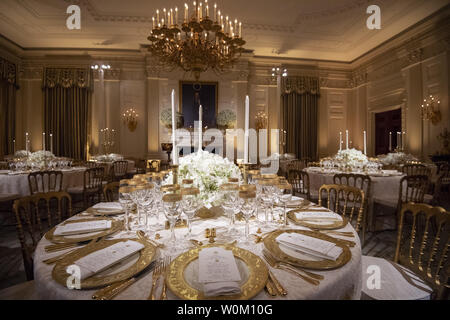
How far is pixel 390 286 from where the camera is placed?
134 centimetres

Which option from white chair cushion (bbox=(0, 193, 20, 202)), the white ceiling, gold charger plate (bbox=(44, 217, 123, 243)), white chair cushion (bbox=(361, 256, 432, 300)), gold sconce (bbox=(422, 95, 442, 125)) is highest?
the white ceiling

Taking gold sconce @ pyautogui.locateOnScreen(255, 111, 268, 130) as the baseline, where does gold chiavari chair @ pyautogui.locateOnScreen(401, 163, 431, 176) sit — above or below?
below

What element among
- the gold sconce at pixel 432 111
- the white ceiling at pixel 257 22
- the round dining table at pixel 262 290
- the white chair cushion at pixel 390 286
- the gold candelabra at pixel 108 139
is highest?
the white ceiling at pixel 257 22

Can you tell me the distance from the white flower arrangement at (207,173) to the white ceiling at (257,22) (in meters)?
5.37

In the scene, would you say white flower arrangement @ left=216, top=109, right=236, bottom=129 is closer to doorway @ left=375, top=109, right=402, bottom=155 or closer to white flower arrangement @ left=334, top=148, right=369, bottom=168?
white flower arrangement @ left=334, top=148, right=369, bottom=168

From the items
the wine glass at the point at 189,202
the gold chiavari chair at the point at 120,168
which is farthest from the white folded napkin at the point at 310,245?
the gold chiavari chair at the point at 120,168

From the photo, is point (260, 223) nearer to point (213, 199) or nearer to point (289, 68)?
point (213, 199)

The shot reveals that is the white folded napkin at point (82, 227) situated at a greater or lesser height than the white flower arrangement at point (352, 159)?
lesser

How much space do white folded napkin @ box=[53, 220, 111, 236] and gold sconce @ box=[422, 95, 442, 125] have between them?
26.1 ft

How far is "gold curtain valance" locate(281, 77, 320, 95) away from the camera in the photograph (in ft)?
29.0

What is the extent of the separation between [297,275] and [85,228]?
111cm

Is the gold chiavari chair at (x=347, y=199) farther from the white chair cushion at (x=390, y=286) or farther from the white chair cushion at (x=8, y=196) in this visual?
the white chair cushion at (x=8, y=196)

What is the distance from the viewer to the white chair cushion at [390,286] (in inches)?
49.7

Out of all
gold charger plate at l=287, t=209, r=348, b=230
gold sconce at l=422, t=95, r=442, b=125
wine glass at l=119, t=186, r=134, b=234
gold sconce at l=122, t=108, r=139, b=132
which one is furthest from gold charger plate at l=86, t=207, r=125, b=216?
gold sconce at l=422, t=95, r=442, b=125
